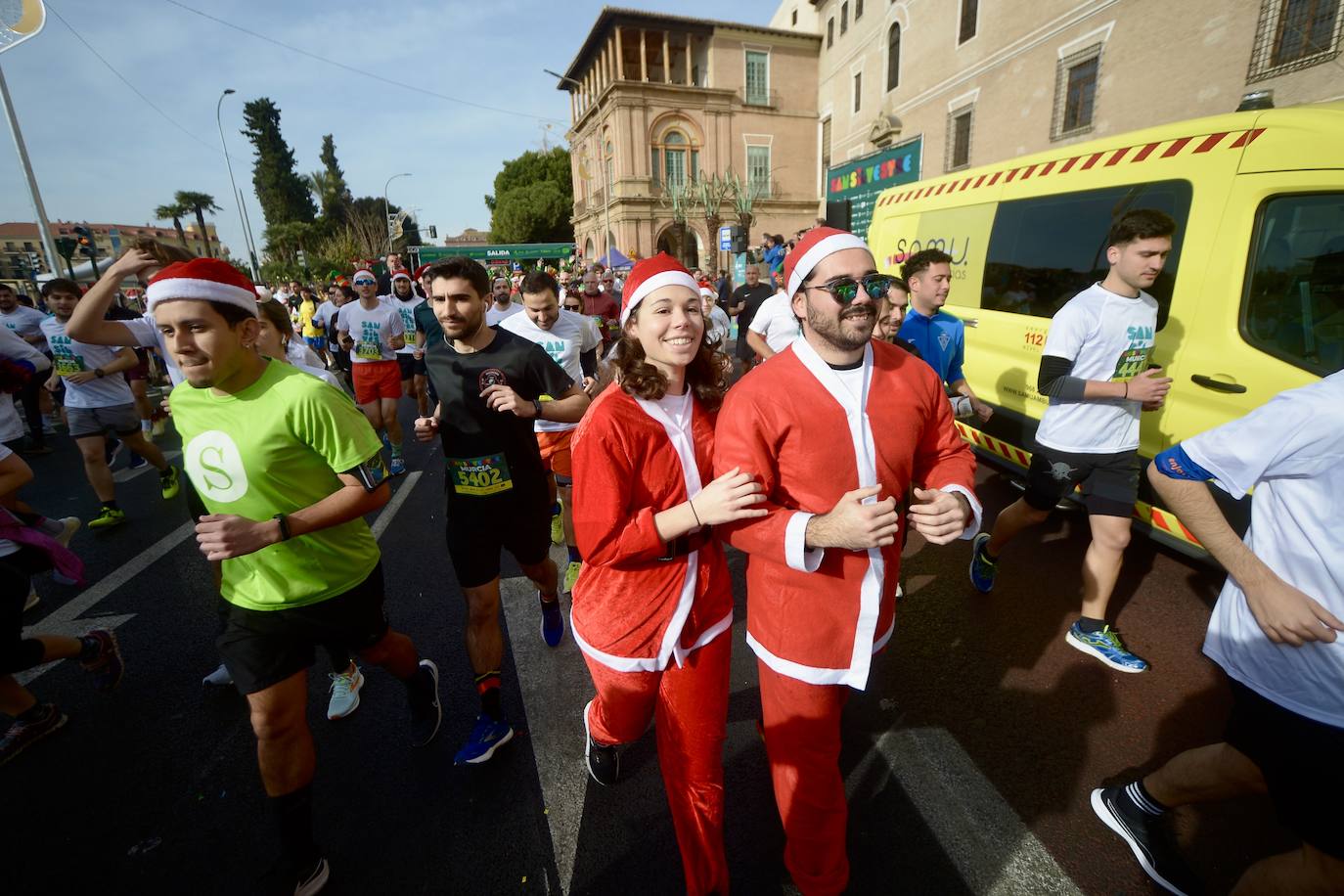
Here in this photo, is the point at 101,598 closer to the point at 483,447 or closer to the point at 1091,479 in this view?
the point at 483,447

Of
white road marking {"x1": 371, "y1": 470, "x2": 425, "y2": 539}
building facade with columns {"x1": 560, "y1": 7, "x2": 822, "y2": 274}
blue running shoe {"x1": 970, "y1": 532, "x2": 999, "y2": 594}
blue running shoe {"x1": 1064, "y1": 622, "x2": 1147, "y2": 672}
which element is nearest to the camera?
blue running shoe {"x1": 1064, "y1": 622, "x2": 1147, "y2": 672}

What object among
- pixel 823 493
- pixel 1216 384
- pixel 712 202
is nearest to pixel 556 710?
pixel 823 493

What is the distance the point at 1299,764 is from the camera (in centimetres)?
145

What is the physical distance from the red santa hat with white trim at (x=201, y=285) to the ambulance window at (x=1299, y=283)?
464 cm

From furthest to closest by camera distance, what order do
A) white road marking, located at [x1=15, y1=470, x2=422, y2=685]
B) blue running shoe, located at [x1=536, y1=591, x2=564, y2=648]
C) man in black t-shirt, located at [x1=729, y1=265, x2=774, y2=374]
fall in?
man in black t-shirt, located at [x1=729, y1=265, x2=774, y2=374] < white road marking, located at [x1=15, y1=470, x2=422, y2=685] < blue running shoe, located at [x1=536, y1=591, x2=564, y2=648]

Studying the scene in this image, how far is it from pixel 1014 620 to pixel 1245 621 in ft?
6.64

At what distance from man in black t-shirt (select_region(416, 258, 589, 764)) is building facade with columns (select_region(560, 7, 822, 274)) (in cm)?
3289

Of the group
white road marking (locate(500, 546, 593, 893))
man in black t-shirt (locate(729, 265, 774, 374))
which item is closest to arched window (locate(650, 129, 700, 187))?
man in black t-shirt (locate(729, 265, 774, 374))

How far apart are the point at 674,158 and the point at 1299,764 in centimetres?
3775

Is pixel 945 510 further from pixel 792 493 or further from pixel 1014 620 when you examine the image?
pixel 1014 620

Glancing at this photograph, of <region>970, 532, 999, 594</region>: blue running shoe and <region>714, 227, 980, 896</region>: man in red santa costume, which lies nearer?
<region>714, 227, 980, 896</region>: man in red santa costume

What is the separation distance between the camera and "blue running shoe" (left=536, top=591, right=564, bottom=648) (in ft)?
11.0

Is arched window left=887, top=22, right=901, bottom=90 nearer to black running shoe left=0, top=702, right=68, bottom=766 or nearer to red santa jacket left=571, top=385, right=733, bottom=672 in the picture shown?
red santa jacket left=571, top=385, right=733, bottom=672

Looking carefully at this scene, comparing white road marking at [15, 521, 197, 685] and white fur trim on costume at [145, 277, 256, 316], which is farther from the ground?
white fur trim on costume at [145, 277, 256, 316]
